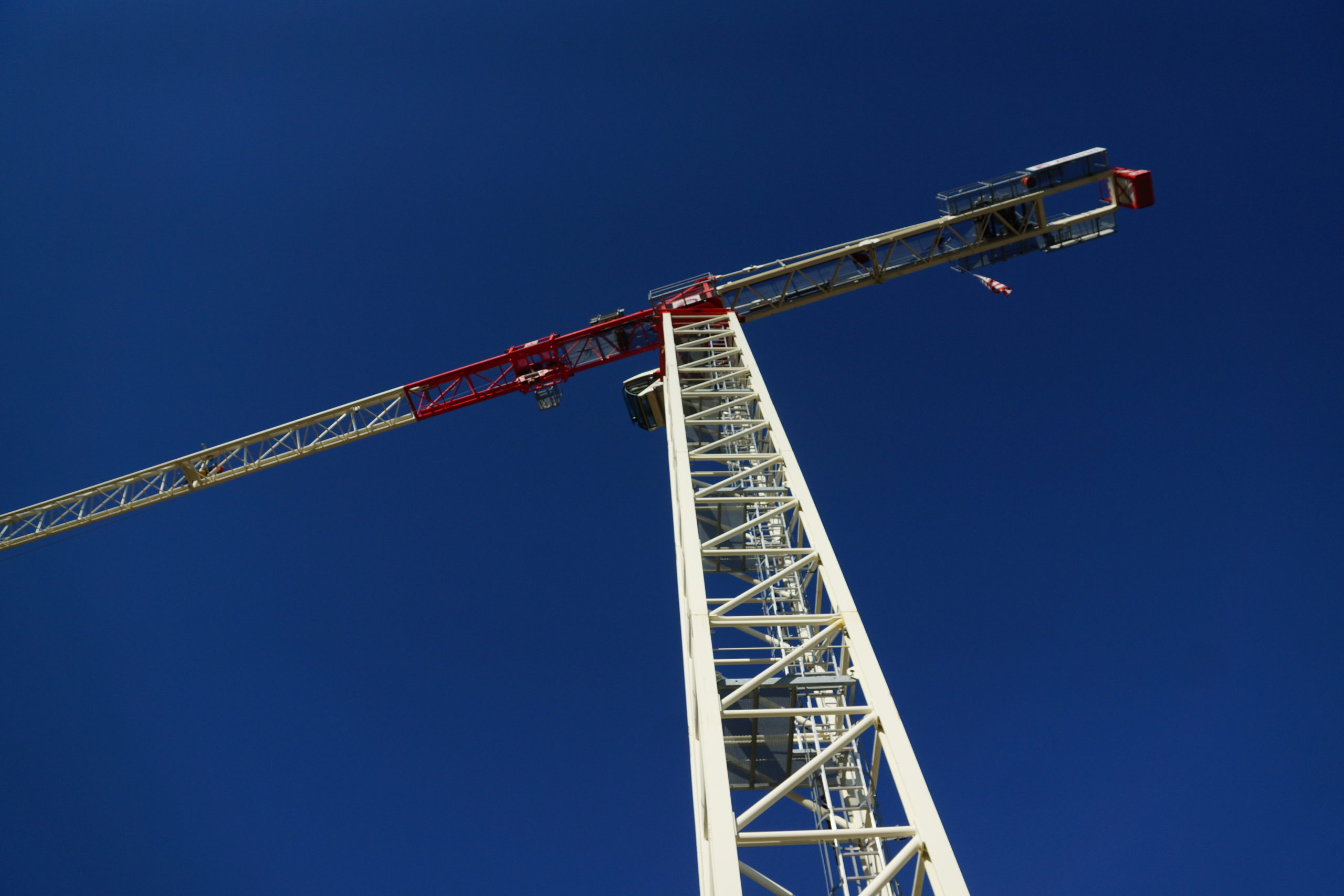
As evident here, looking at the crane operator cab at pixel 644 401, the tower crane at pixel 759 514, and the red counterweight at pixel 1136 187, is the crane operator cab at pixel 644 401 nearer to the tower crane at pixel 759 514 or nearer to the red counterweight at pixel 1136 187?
the tower crane at pixel 759 514

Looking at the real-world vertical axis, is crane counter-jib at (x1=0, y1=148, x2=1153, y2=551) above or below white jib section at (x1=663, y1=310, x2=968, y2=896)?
above

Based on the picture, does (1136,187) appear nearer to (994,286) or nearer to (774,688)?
(994,286)

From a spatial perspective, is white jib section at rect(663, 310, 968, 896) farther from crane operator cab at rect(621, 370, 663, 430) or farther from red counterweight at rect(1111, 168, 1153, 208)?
red counterweight at rect(1111, 168, 1153, 208)

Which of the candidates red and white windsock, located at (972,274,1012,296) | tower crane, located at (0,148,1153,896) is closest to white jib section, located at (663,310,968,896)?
tower crane, located at (0,148,1153,896)

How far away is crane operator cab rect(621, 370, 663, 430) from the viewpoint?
3052cm

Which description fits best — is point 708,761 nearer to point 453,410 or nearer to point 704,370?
point 704,370

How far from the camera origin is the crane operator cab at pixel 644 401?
3052 centimetres

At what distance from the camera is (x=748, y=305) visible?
103 ft

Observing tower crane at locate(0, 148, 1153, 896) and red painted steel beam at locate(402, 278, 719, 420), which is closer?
tower crane at locate(0, 148, 1153, 896)

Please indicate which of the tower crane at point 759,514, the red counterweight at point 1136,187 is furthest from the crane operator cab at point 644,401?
the red counterweight at point 1136,187

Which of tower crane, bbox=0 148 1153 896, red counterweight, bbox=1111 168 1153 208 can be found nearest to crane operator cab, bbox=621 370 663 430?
tower crane, bbox=0 148 1153 896

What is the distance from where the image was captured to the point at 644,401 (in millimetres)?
30578

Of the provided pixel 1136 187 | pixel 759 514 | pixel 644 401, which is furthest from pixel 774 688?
pixel 1136 187

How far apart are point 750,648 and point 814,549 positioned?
2.22m
